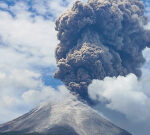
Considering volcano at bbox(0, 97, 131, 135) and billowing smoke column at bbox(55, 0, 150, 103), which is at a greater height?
billowing smoke column at bbox(55, 0, 150, 103)

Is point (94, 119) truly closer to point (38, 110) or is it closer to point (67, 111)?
point (67, 111)

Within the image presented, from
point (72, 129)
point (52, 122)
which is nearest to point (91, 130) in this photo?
point (72, 129)

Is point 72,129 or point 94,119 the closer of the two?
point 72,129

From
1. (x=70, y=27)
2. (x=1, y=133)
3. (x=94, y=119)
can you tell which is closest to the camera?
(x=1, y=133)

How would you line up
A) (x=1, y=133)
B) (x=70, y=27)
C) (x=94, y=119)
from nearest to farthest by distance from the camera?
(x=1, y=133) → (x=94, y=119) → (x=70, y=27)

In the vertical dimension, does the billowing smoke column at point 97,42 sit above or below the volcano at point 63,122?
above
